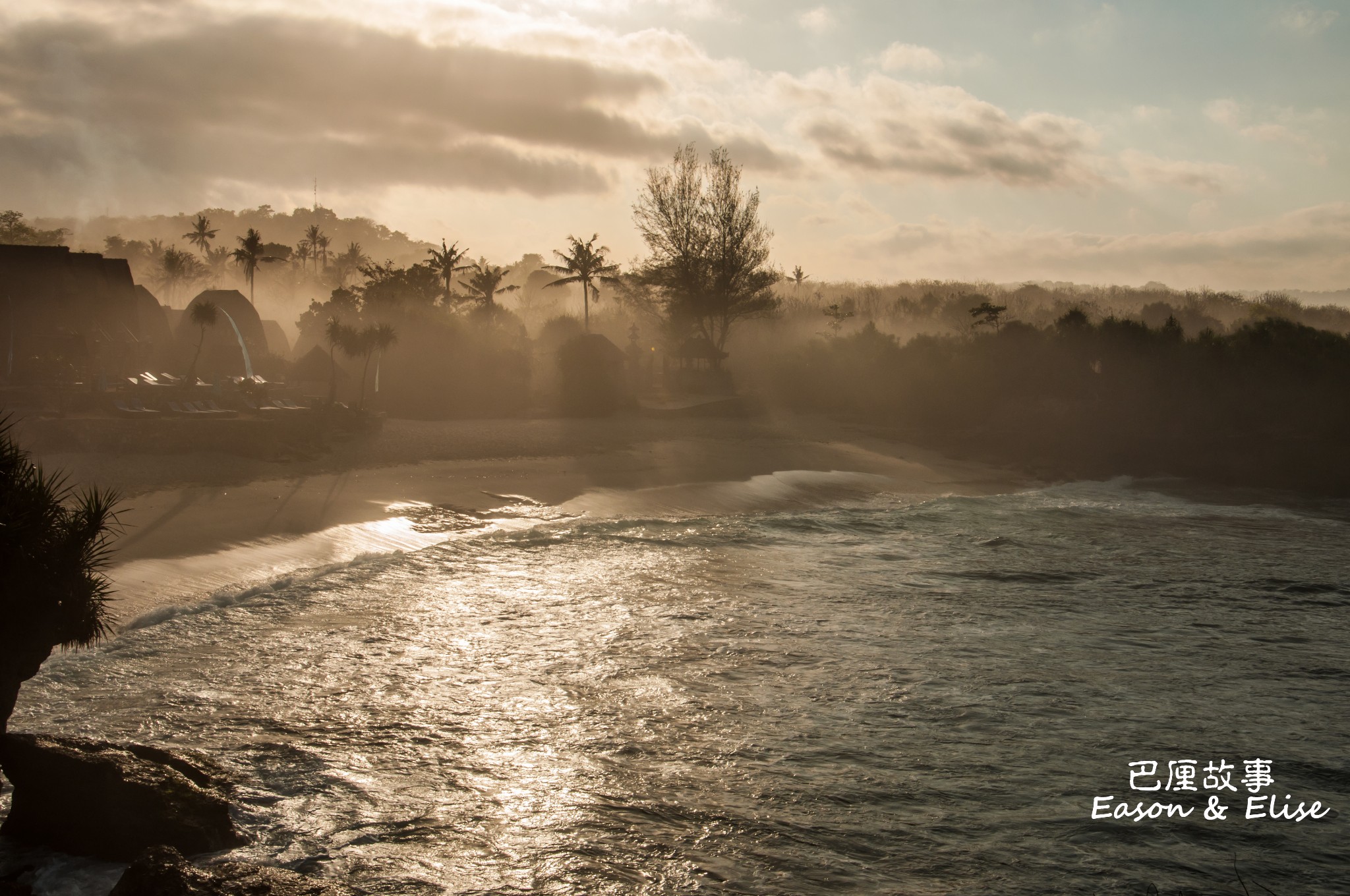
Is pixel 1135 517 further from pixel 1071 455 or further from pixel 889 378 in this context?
pixel 889 378

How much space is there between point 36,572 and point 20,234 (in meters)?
63.5

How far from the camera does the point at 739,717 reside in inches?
326

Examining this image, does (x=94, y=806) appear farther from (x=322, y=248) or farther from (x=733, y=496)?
(x=322, y=248)

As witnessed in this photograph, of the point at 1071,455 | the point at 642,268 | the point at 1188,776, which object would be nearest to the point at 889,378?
the point at 1071,455

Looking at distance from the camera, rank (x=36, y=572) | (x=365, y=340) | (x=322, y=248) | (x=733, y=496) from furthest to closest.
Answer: (x=322, y=248)
(x=365, y=340)
(x=733, y=496)
(x=36, y=572)

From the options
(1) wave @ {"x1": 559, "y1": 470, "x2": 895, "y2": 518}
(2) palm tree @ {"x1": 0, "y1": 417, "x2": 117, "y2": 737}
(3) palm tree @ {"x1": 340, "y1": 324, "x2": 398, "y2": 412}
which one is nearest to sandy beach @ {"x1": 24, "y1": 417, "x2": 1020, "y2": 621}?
(1) wave @ {"x1": 559, "y1": 470, "x2": 895, "y2": 518}

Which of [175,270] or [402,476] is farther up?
[175,270]

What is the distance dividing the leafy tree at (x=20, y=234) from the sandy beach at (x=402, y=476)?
39.4m

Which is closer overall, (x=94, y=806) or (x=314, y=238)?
(x=94, y=806)

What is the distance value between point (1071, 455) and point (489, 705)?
95.0ft

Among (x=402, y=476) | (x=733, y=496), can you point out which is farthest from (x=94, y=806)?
(x=733, y=496)

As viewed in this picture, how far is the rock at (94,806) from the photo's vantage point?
5.12m

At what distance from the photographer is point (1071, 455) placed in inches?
1264

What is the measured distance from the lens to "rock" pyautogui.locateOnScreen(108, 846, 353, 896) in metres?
4.16
